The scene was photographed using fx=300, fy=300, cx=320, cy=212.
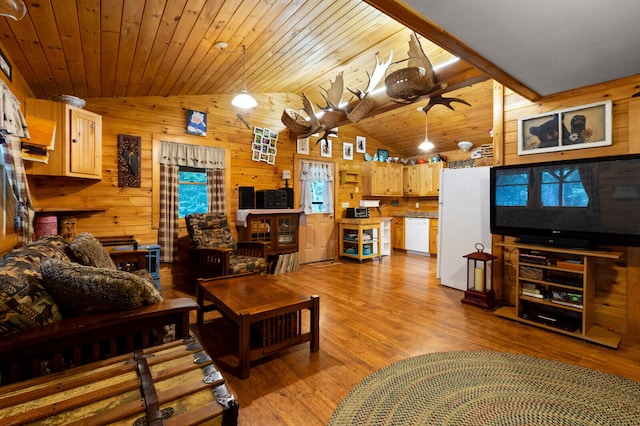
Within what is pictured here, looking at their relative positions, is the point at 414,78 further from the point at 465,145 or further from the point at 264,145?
the point at 465,145

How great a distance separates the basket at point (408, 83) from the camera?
2674 millimetres

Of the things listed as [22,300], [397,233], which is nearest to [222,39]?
[22,300]

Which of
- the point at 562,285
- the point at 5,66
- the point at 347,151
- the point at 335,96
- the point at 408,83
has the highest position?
the point at 335,96

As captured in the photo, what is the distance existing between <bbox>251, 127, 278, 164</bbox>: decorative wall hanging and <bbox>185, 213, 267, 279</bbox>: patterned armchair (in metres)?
1.29

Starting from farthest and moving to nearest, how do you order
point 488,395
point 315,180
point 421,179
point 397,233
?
point 397,233
point 421,179
point 315,180
point 488,395

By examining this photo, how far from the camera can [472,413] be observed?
62.5 inches

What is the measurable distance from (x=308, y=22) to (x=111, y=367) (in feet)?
9.81

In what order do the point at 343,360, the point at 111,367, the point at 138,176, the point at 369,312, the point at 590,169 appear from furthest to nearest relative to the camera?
1. the point at 138,176
2. the point at 369,312
3. the point at 590,169
4. the point at 343,360
5. the point at 111,367

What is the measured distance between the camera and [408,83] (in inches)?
106

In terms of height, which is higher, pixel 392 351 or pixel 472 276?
pixel 472 276

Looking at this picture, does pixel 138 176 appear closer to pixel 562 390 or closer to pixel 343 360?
pixel 343 360

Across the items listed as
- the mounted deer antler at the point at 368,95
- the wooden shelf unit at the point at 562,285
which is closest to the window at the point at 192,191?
the mounted deer antler at the point at 368,95

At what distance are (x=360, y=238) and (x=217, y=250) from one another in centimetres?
296

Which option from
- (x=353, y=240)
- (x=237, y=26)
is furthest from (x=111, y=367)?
(x=353, y=240)
